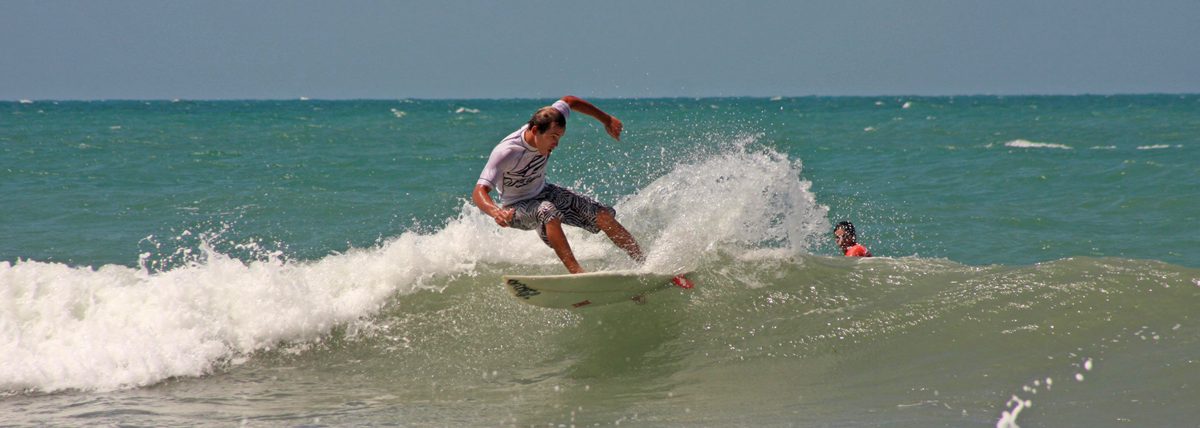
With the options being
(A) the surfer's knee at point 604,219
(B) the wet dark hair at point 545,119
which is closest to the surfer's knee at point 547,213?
(A) the surfer's knee at point 604,219

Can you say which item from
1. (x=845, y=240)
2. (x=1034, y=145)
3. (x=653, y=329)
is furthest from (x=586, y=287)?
(x=1034, y=145)

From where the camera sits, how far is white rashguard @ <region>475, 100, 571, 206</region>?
23.0ft

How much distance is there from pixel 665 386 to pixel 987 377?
1.89 meters

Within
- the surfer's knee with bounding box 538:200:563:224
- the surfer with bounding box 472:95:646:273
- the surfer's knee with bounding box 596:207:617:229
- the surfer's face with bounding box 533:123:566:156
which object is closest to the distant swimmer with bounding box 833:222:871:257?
the surfer with bounding box 472:95:646:273

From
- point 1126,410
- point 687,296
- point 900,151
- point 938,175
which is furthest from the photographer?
point 900,151

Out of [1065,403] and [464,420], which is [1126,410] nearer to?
[1065,403]

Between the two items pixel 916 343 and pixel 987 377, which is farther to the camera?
pixel 916 343

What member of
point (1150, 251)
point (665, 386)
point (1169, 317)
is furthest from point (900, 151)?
point (665, 386)

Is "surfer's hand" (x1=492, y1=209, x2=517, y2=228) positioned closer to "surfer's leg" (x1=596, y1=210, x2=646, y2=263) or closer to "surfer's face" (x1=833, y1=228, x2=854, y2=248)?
"surfer's leg" (x1=596, y1=210, x2=646, y2=263)

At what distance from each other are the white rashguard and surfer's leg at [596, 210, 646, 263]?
1.53 ft

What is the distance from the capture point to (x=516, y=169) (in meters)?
7.15

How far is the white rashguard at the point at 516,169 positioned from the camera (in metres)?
7.01

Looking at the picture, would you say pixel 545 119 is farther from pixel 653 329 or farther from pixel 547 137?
pixel 653 329

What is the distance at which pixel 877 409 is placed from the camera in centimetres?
575
